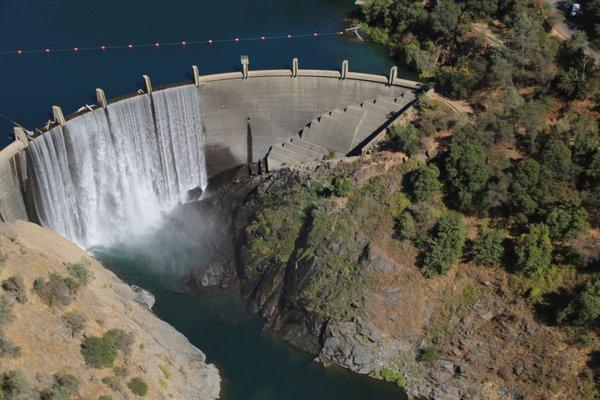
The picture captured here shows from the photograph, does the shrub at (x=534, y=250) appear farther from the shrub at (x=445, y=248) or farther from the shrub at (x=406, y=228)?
the shrub at (x=406, y=228)

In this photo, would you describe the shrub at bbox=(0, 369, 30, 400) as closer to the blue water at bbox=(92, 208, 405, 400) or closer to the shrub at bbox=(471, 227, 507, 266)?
the blue water at bbox=(92, 208, 405, 400)

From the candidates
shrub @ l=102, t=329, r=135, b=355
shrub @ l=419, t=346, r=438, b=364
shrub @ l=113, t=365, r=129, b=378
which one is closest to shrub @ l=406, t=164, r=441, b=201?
shrub @ l=419, t=346, r=438, b=364

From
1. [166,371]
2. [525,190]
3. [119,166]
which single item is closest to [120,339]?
[166,371]

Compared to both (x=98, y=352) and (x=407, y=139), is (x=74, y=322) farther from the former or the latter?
(x=407, y=139)

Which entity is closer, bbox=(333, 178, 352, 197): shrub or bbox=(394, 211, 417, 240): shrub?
bbox=(394, 211, 417, 240): shrub

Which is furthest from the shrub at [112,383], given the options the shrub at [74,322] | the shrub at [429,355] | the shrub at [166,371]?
the shrub at [429,355]

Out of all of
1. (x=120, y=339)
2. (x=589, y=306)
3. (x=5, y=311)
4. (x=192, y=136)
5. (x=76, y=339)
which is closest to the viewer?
(x=5, y=311)
